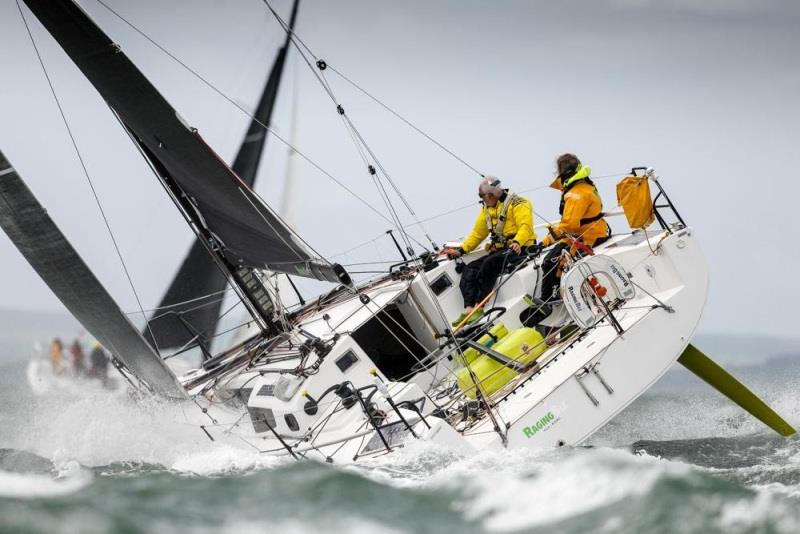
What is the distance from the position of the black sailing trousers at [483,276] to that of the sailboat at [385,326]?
0.09 meters

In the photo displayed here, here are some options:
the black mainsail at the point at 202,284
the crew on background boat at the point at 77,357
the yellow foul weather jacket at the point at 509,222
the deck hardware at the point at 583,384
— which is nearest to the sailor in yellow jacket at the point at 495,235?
the yellow foul weather jacket at the point at 509,222

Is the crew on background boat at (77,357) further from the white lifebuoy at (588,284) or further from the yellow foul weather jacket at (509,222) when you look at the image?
the white lifebuoy at (588,284)

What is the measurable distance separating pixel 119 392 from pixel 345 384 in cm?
204

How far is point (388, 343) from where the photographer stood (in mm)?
8023

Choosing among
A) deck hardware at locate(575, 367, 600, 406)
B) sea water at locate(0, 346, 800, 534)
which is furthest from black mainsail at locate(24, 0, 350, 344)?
deck hardware at locate(575, 367, 600, 406)

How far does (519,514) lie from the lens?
4676mm

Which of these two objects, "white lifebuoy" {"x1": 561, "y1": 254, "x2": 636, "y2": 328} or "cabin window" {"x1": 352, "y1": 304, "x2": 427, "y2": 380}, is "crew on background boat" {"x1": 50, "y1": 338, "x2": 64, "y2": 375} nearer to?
"cabin window" {"x1": 352, "y1": 304, "x2": 427, "y2": 380}

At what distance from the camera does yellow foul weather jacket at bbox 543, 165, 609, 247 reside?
25.1 feet

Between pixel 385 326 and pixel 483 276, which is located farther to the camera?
pixel 483 276

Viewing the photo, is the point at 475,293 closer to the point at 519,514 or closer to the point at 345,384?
the point at 345,384

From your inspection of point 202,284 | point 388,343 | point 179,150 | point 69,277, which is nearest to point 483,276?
point 388,343

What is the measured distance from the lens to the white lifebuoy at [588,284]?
22.7 ft

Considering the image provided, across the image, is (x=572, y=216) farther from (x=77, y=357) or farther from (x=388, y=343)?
(x=77, y=357)

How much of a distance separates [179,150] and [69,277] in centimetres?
105
